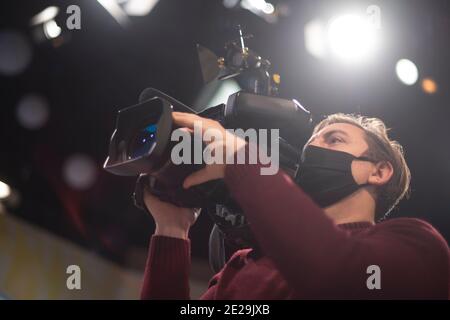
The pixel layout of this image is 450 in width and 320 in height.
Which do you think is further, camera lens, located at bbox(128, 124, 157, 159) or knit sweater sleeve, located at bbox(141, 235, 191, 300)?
knit sweater sleeve, located at bbox(141, 235, 191, 300)

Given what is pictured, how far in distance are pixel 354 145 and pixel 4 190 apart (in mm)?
2587

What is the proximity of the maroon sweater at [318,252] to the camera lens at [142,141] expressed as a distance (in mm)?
186

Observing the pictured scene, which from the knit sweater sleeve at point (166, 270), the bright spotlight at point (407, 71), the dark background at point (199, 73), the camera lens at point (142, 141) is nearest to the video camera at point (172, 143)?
the camera lens at point (142, 141)

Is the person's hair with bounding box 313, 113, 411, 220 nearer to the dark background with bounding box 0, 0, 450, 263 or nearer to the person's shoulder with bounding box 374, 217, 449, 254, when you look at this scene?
the person's shoulder with bounding box 374, 217, 449, 254

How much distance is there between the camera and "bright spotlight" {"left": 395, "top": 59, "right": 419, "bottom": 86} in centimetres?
203

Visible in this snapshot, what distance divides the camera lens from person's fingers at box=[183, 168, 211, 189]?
9cm

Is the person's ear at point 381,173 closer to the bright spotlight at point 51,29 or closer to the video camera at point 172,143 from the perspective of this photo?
the video camera at point 172,143

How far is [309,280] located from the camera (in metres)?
0.66

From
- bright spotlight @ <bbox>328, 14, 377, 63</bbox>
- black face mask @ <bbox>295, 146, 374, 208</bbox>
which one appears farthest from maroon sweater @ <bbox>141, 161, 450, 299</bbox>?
bright spotlight @ <bbox>328, 14, 377, 63</bbox>

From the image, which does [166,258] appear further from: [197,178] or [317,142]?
[317,142]

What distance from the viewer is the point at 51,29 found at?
5.81ft

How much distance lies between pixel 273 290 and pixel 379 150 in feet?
1.60

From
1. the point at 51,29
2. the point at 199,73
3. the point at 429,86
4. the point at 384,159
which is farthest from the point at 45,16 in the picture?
the point at 429,86

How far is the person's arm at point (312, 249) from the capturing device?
25.6 inches
